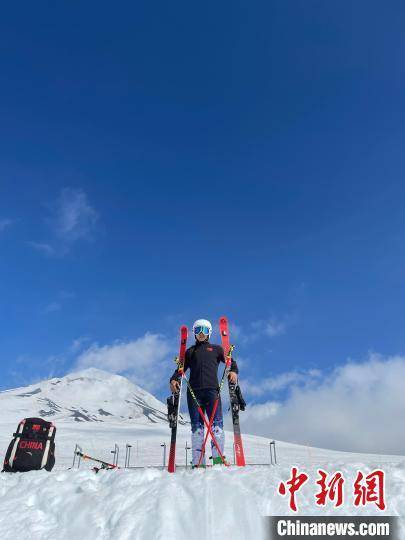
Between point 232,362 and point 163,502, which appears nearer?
point 163,502

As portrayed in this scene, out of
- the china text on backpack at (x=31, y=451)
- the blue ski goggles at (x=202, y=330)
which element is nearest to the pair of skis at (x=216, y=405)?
the blue ski goggles at (x=202, y=330)

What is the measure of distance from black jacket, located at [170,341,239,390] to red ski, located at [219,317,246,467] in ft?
0.76

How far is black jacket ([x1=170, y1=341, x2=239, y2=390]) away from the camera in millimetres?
8219

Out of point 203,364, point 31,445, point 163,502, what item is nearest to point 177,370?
point 203,364

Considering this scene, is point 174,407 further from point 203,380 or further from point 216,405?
point 216,405

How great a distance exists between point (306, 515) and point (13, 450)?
6377mm

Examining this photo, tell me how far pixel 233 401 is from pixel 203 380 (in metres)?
0.79

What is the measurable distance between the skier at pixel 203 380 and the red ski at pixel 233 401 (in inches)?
5.9

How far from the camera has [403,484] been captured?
408 cm

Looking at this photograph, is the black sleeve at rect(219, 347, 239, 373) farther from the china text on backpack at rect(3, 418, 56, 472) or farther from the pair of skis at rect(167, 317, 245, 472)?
the china text on backpack at rect(3, 418, 56, 472)

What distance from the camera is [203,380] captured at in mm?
8195

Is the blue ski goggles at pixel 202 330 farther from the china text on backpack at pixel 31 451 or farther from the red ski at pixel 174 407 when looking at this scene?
the china text on backpack at pixel 31 451

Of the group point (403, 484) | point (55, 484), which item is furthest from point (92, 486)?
point (403, 484)

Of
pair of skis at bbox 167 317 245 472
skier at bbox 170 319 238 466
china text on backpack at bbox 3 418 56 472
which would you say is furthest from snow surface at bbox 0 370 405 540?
skier at bbox 170 319 238 466
